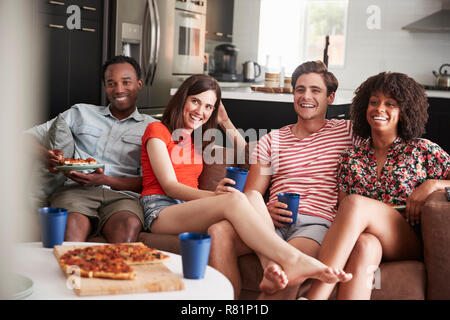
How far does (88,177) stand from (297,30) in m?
4.99

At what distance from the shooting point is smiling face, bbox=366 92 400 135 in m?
2.16

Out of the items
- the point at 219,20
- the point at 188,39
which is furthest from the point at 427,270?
the point at 219,20

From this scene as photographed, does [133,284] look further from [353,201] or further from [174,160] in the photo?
[174,160]

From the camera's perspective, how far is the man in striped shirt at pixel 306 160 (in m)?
2.20

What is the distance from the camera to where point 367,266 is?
1.85 metres

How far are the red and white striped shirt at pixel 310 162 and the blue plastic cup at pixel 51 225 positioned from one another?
1011 millimetres

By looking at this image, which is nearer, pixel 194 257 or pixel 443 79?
pixel 194 257

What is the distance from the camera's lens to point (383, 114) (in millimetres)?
2170

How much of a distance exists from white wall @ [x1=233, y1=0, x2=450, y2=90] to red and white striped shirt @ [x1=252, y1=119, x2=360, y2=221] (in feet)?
13.6

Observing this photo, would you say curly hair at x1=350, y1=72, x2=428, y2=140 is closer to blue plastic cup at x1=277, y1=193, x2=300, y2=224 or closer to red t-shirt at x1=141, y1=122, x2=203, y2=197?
blue plastic cup at x1=277, y1=193, x2=300, y2=224

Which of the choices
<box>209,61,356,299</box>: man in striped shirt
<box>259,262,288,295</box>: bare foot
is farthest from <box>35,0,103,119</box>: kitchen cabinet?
<box>259,262,288,295</box>: bare foot

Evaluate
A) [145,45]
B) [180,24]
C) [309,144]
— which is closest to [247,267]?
[309,144]

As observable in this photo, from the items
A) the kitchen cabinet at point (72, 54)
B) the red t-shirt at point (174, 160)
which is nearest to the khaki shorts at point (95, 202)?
the red t-shirt at point (174, 160)

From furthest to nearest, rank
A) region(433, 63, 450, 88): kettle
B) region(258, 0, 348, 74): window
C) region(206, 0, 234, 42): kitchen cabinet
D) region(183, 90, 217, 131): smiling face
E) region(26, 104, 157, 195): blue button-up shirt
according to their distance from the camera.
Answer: region(258, 0, 348, 74): window → region(206, 0, 234, 42): kitchen cabinet → region(433, 63, 450, 88): kettle → region(26, 104, 157, 195): blue button-up shirt → region(183, 90, 217, 131): smiling face
